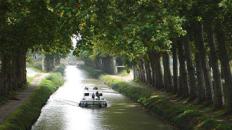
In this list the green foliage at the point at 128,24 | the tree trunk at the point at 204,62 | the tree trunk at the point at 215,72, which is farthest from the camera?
the tree trunk at the point at 204,62

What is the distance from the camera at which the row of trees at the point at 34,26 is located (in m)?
28.8

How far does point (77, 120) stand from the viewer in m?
48.8

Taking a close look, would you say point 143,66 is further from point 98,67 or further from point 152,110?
point 98,67

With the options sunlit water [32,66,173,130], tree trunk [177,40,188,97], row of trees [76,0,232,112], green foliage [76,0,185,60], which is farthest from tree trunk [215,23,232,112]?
tree trunk [177,40,188,97]

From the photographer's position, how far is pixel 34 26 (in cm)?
4106

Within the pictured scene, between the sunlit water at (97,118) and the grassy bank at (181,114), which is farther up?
the grassy bank at (181,114)

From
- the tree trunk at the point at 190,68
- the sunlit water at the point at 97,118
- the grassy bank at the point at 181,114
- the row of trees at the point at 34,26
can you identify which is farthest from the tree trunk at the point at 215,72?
the row of trees at the point at 34,26

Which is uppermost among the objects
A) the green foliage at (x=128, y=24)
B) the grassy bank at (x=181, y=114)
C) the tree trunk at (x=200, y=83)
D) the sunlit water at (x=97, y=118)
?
the green foliage at (x=128, y=24)

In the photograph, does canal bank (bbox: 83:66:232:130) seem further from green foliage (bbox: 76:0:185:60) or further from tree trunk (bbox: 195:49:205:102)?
green foliage (bbox: 76:0:185:60)

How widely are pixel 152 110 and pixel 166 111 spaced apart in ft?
20.1

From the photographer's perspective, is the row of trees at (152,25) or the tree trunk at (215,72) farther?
the tree trunk at (215,72)

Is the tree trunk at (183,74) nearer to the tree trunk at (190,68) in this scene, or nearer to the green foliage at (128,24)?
the tree trunk at (190,68)

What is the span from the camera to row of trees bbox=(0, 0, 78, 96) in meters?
28.8

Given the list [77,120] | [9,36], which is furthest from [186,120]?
[9,36]
